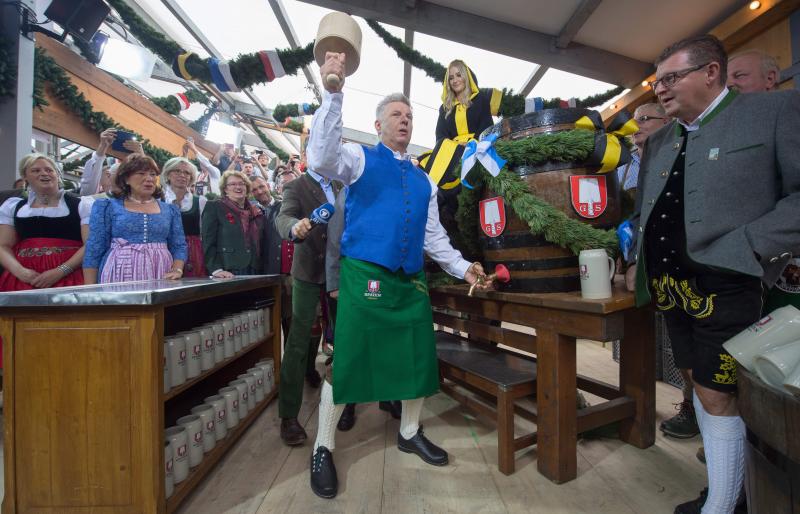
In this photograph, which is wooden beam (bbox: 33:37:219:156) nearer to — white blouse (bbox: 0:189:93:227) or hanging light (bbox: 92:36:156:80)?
hanging light (bbox: 92:36:156:80)

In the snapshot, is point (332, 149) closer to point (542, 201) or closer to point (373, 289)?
point (373, 289)

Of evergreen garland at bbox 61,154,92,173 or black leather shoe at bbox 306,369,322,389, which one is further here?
evergreen garland at bbox 61,154,92,173

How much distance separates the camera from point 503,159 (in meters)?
1.82

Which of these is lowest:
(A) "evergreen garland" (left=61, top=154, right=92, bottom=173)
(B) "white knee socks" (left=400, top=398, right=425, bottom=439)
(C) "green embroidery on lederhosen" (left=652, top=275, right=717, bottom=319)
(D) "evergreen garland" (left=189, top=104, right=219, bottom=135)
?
(B) "white knee socks" (left=400, top=398, right=425, bottom=439)

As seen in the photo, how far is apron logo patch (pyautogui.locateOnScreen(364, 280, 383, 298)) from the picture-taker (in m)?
1.64

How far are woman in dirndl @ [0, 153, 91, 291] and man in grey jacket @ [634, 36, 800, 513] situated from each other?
3.21 m

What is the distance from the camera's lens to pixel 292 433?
2064 millimetres

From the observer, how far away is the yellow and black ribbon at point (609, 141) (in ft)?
5.51

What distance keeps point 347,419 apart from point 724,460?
1721 mm

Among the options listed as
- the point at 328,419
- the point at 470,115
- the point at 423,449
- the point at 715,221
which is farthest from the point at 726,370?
the point at 470,115

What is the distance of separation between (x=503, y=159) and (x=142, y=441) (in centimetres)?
174

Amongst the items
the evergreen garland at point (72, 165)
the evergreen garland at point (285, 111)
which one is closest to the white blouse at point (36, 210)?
the evergreen garland at point (72, 165)

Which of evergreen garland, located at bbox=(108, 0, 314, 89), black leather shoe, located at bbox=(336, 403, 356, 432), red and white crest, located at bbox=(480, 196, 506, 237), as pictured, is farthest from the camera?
evergreen garland, located at bbox=(108, 0, 314, 89)

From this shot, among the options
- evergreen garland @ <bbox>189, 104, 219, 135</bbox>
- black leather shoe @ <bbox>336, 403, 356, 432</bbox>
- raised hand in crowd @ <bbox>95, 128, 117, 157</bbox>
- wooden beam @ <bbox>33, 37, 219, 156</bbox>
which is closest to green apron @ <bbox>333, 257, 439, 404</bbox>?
black leather shoe @ <bbox>336, 403, 356, 432</bbox>
